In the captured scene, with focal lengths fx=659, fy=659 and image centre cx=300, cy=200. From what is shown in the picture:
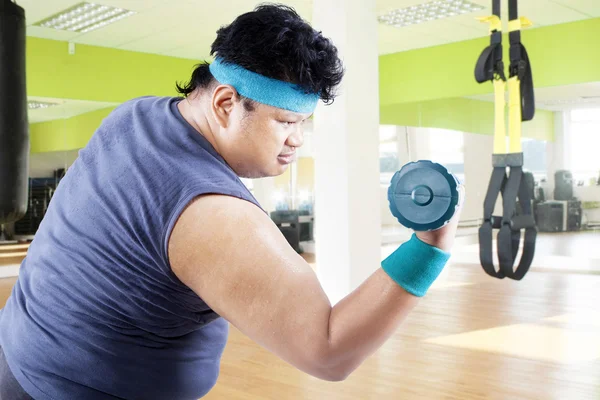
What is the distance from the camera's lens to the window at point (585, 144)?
7.21 metres

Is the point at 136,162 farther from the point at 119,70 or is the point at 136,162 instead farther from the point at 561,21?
the point at 119,70

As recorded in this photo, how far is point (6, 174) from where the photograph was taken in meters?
2.20

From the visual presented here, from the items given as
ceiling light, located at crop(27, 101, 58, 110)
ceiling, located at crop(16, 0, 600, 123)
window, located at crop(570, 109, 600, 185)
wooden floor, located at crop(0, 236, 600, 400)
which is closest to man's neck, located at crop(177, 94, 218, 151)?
wooden floor, located at crop(0, 236, 600, 400)

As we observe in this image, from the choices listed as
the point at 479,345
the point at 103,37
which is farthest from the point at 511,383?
the point at 103,37

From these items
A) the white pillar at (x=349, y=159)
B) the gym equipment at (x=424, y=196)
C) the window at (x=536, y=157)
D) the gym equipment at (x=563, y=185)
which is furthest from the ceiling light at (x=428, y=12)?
the gym equipment at (x=424, y=196)

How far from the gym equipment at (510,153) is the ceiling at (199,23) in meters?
3.02

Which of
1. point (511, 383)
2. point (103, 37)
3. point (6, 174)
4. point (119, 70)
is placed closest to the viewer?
point (6, 174)

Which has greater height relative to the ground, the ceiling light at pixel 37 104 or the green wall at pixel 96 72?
the green wall at pixel 96 72

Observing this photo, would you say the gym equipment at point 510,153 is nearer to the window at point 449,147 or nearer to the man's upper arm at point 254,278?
the man's upper arm at point 254,278

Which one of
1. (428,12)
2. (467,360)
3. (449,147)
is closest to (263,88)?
(467,360)

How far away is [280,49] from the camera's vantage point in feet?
2.99

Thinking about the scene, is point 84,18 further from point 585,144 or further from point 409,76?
point 585,144

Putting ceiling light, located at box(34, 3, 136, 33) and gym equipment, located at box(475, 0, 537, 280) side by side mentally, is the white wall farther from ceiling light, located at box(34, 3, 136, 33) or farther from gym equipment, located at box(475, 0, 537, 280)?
gym equipment, located at box(475, 0, 537, 280)

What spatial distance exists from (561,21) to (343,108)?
365 centimetres
